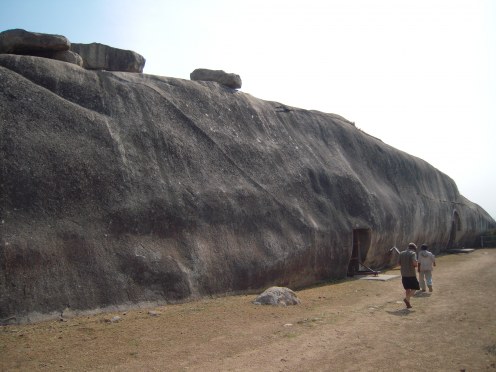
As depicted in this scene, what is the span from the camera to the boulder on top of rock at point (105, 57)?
1148 cm

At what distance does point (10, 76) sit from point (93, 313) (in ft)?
15.8

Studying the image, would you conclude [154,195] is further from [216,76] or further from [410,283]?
[410,283]

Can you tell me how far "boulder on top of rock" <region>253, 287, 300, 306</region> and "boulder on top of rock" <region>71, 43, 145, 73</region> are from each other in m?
6.71

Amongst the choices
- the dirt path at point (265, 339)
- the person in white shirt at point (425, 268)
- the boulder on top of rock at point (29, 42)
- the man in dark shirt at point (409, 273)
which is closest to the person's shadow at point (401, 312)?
the dirt path at point (265, 339)

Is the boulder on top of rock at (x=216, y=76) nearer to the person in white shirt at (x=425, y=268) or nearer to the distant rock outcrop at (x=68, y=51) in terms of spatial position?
the distant rock outcrop at (x=68, y=51)

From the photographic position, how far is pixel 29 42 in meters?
10.1

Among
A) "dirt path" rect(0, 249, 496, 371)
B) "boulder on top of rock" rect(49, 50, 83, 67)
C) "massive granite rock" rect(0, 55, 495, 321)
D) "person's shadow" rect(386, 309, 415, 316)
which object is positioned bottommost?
"person's shadow" rect(386, 309, 415, 316)

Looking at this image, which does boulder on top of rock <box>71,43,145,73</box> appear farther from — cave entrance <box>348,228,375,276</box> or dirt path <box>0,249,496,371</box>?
cave entrance <box>348,228,375,276</box>

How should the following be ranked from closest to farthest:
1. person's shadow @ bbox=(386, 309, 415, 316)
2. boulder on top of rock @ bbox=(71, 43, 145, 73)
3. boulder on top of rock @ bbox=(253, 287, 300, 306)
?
person's shadow @ bbox=(386, 309, 415, 316)
boulder on top of rock @ bbox=(253, 287, 300, 306)
boulder on top of rock @ bbox=(71, 43, 145, 73)

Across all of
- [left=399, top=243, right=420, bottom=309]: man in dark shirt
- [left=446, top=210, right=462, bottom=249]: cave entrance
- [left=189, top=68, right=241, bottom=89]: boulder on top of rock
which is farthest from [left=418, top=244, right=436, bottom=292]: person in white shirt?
[left=446, top=210, right=462, bottom=249]: cave entrance

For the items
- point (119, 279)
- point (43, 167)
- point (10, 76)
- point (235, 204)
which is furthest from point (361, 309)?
point (10, 76)

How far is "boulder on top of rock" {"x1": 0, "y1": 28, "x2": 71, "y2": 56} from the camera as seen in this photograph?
32.8ft

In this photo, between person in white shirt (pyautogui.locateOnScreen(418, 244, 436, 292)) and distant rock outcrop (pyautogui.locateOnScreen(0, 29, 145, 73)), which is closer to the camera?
distant rock outcrop (pyautogui.locateOnScreen(0, 29, 145, 73))

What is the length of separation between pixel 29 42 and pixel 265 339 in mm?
8111
